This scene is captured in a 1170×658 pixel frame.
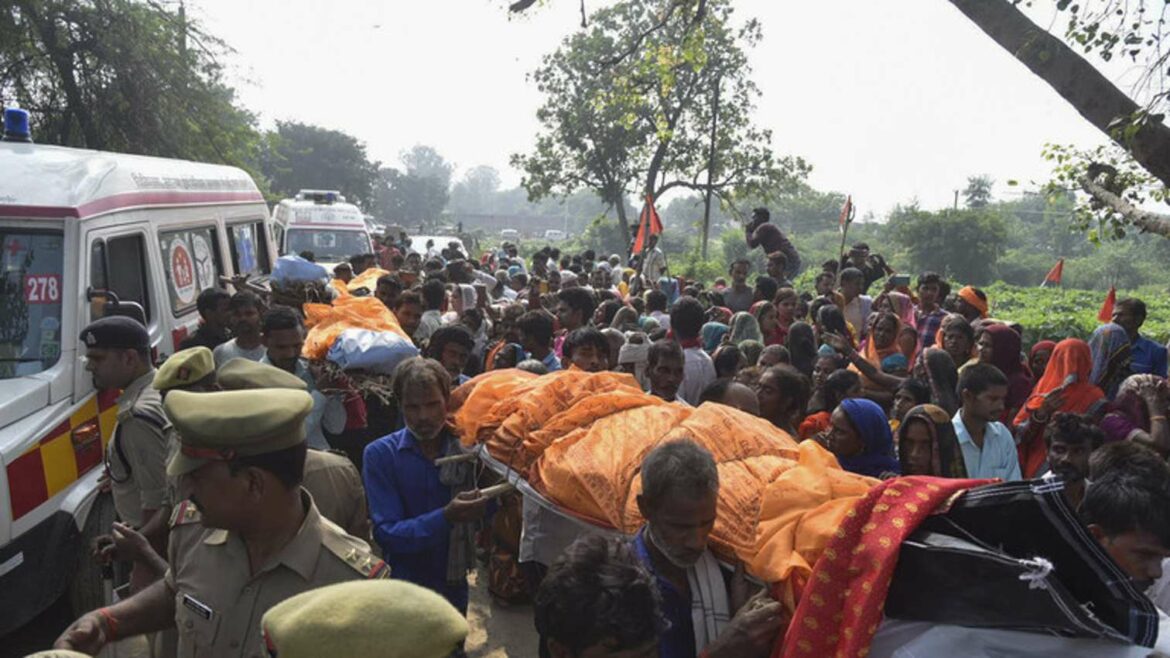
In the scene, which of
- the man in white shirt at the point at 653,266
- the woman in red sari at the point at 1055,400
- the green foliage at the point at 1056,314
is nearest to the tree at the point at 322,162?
the green foliage at the point at 1056,314

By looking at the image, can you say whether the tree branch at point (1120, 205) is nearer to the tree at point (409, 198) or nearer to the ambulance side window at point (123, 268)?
the ambulance side window at point (123, 268)

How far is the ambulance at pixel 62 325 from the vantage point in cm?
373

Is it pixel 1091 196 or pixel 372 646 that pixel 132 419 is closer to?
pixel 372 646

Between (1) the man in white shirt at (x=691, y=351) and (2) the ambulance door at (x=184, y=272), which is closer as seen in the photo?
(1) the man in white shirt at (x=691, y=351)

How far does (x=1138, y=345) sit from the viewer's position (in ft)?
18.5

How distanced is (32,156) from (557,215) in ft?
401

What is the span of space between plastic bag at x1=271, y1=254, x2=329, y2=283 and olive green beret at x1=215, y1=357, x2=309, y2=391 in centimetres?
430

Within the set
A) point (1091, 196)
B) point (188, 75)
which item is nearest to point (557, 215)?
point (188, 75)

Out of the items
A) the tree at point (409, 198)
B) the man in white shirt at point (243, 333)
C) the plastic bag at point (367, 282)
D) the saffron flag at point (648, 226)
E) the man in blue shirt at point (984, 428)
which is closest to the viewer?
the man in blue shirt at point (984, 428)

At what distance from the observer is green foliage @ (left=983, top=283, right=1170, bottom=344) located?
11.6 m

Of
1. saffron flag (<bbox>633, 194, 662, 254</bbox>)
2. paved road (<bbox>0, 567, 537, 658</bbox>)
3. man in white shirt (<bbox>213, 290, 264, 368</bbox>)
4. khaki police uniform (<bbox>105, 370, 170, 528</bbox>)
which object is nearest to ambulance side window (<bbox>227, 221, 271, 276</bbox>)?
man in white shirt (<bbox>213, 290, 264, 368</bbox>)

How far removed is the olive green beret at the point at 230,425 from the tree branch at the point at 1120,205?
4553mm

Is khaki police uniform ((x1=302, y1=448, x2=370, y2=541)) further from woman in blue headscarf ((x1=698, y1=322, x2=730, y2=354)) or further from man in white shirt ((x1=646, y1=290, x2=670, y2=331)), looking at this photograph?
man in white shirt ((x1=646, y1=290, x2=670, y2=331))

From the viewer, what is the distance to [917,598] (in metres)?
1.79
